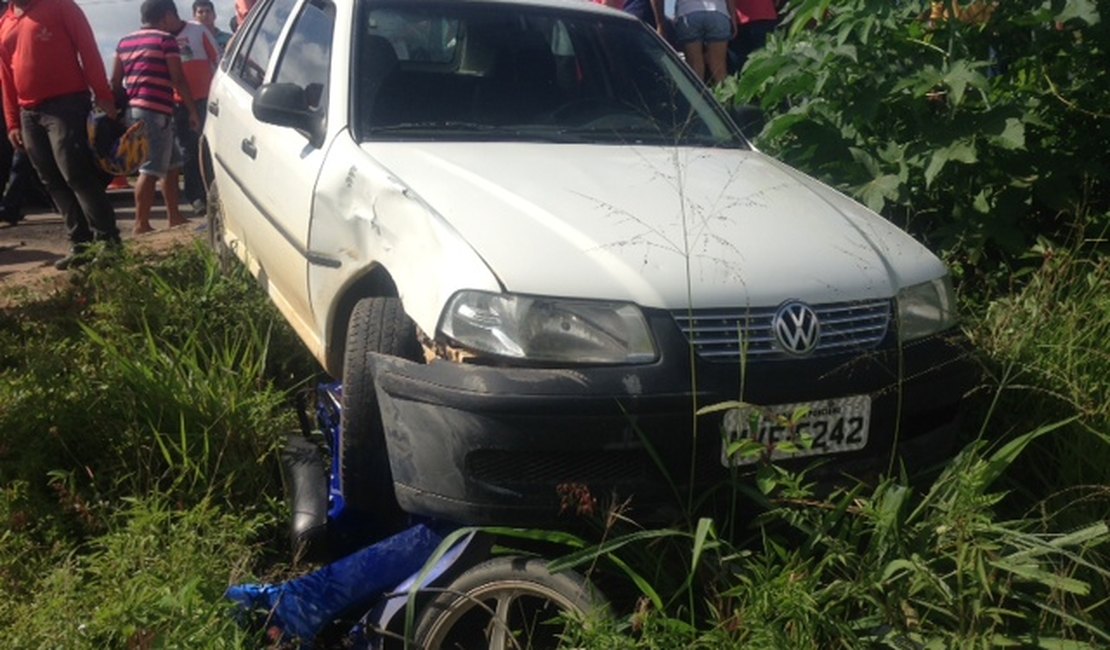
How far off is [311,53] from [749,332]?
2.48 metres

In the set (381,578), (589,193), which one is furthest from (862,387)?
(381,578)

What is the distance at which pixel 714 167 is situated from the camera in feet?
13.9

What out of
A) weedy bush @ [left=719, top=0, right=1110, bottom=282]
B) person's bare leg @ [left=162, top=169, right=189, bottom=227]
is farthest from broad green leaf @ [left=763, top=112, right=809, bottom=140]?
person's bare leg @ [left=162, top=169, right=189, bottom=227]

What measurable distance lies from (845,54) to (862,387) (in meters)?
1.98

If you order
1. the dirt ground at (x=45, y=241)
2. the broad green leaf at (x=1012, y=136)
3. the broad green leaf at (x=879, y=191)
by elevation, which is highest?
the broad green leaf at (x=1012, y=136)

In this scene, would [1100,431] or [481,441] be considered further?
[1100,431]

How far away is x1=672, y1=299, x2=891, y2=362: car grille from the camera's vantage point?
10.5ft

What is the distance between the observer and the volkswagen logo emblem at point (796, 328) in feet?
10.7

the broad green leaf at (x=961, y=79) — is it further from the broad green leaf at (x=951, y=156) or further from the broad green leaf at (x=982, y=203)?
the broad green leaf at (x=982, y=203)

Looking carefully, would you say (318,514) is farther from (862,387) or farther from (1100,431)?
(1100,431)

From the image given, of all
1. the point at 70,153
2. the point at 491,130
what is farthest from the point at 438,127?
the point at 70,153

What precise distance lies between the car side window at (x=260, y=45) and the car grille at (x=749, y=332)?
298 centimetres

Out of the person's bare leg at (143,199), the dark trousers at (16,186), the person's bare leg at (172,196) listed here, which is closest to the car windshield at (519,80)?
the person's bare leg at (143,199)

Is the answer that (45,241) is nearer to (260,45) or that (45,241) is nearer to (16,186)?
(16,186)
